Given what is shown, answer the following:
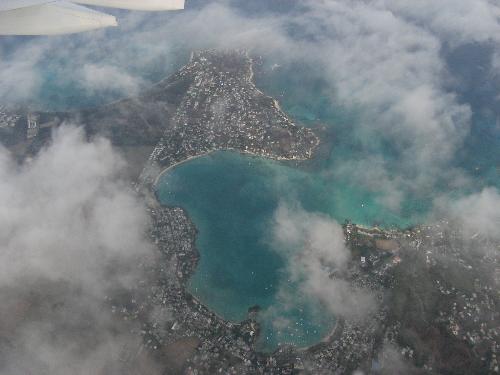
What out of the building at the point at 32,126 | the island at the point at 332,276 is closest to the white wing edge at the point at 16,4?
the island at the point at 332,276

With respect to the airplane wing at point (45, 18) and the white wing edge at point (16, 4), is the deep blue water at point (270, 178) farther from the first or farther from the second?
the white wing edge at point (16, 4)

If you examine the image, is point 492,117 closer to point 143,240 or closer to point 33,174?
point 143,240

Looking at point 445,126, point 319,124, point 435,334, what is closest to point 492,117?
point 445,126

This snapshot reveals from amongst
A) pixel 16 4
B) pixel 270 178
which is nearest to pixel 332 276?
pixel 270 178

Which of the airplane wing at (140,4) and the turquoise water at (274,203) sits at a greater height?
the airplane wing at (140,4)

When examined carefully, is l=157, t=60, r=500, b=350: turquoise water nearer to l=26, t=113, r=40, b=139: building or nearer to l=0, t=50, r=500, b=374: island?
l=0, t=50, r=500, b=374: island

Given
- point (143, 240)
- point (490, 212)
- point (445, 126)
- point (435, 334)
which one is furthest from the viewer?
point (445, 126)
